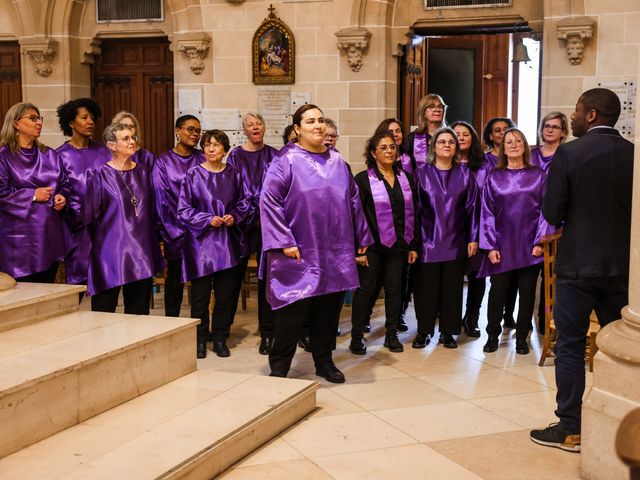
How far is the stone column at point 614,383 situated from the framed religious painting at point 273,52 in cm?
502

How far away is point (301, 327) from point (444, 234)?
4.42 feet

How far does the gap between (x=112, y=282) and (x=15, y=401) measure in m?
1.80

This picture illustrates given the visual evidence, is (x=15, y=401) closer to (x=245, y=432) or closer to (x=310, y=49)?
(x=245, y=432)

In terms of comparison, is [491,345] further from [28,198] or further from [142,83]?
[142,83]

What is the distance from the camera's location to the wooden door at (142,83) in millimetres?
8805

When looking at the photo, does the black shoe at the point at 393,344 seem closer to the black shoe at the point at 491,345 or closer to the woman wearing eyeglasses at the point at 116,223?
the black shoe at the point at 491,345

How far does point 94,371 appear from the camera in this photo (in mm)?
3834

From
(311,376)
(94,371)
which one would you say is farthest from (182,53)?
(94,371)

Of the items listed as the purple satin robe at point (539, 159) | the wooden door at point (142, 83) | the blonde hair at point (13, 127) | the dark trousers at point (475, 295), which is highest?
the wooden door at point (142, 83)

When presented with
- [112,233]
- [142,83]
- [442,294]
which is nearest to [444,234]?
[442,294]

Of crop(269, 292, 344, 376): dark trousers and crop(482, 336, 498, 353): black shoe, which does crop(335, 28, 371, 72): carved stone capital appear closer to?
crop(482, 336, 498, 353): black shoe

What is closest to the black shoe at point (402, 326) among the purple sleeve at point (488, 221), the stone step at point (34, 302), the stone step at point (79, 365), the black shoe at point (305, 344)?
the black shoe at point (305, 344)

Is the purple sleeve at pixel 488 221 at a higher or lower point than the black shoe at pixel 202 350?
higher

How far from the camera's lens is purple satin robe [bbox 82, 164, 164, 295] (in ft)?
16.9
